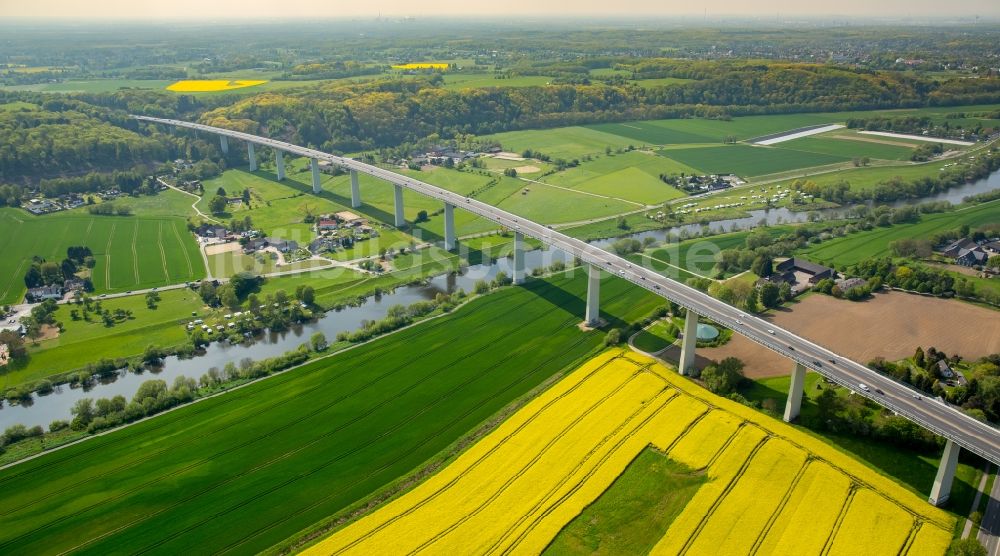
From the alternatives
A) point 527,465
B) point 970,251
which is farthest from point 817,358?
point 970,251

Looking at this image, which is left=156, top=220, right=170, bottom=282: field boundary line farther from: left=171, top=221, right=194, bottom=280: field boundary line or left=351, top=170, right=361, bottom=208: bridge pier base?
left=351, top=170, right=361, bottom=208: bridge pier base

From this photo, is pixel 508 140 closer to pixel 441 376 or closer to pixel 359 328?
pixel 359 328

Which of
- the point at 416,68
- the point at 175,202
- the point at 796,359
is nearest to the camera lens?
the point at 796,359

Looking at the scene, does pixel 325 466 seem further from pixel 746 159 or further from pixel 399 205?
pixel 746 159

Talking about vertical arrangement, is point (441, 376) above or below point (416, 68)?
below

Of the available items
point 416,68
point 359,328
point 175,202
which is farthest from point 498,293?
point 416,68

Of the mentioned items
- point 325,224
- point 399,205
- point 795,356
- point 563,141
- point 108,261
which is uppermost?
point 795,356

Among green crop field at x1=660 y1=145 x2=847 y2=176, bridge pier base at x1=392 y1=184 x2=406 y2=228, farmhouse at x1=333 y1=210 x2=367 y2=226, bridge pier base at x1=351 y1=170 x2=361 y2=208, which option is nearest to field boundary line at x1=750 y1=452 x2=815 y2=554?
bridge pier base at x1=392 y1=184 x2=406 y2=228
